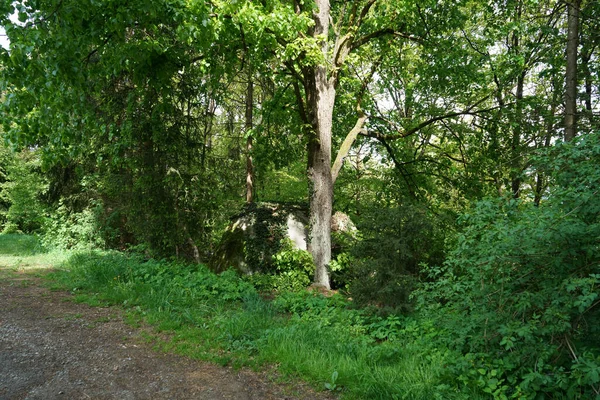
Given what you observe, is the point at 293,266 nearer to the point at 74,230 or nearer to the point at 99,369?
the point at 99,369

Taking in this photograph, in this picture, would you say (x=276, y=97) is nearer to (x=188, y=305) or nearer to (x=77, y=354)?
(x=188, y=305)

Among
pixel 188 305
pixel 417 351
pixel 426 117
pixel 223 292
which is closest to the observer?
pixel 417 351

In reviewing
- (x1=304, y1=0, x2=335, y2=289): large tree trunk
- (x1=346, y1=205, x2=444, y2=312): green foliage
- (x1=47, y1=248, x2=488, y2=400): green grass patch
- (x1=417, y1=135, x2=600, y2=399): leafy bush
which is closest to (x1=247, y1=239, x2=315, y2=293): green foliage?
(x1=304, y1=0, x2=335, y2=289): large tree trunk

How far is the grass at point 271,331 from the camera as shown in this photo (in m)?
4.03

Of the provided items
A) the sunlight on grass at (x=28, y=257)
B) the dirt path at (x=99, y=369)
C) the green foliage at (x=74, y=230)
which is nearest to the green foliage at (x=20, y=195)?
the sunlight on grass at (x=28, y=257)

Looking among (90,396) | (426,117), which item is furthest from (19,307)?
(426,117)

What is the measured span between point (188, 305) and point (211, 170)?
17.2 feet

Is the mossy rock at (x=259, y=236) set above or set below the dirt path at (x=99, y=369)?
above

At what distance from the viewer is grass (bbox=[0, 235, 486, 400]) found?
403 cm

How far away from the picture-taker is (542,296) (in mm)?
3418

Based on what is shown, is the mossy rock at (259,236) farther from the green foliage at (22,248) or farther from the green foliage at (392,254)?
the green foliage at (22,248)

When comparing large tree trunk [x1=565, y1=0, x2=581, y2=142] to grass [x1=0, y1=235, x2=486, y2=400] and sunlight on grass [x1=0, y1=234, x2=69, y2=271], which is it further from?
sunlight on grass [x1=0, y1=234, x2=69, y2=271]

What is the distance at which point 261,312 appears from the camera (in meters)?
6.05

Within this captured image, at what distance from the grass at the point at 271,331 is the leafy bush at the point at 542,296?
0.42m
